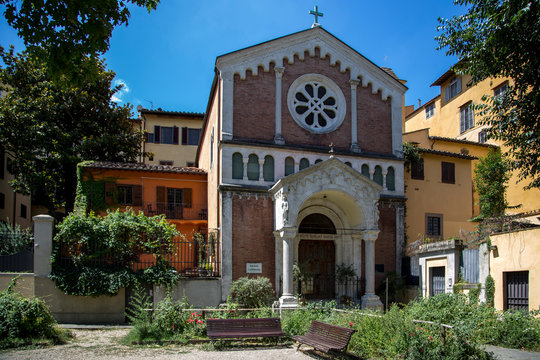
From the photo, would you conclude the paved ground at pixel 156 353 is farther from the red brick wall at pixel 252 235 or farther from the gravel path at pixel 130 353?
the red brick wall at pixel 252 235

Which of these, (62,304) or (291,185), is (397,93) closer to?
(291,185)

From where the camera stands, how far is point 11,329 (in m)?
12.7

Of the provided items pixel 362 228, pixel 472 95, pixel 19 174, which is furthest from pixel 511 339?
pixel 19 174

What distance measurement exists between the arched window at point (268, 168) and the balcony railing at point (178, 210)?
628 cm

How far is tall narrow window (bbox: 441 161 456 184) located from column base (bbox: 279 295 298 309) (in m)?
12.4

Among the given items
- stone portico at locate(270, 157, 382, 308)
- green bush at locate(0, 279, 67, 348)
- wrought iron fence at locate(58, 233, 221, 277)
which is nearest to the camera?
green bush at locate(0, 279, 67, 348)

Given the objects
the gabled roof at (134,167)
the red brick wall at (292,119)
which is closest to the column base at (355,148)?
the red brick wall at (292,119)

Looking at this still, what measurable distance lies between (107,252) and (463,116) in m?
27.9

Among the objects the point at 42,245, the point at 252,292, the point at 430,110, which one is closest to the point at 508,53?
the point at 252,292

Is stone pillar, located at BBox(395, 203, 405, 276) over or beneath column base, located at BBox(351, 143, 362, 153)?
beneath

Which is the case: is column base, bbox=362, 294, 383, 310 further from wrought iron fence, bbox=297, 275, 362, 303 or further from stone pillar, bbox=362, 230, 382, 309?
wrought iron fence, bbox=297, 275, 362, 303

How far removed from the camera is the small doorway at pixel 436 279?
757 inches

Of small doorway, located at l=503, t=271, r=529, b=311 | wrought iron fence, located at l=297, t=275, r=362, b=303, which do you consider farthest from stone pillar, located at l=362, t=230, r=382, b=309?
small doorway, located at l=503, t=271, r=529, b=311

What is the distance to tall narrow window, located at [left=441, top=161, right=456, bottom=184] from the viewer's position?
27.0 meters
